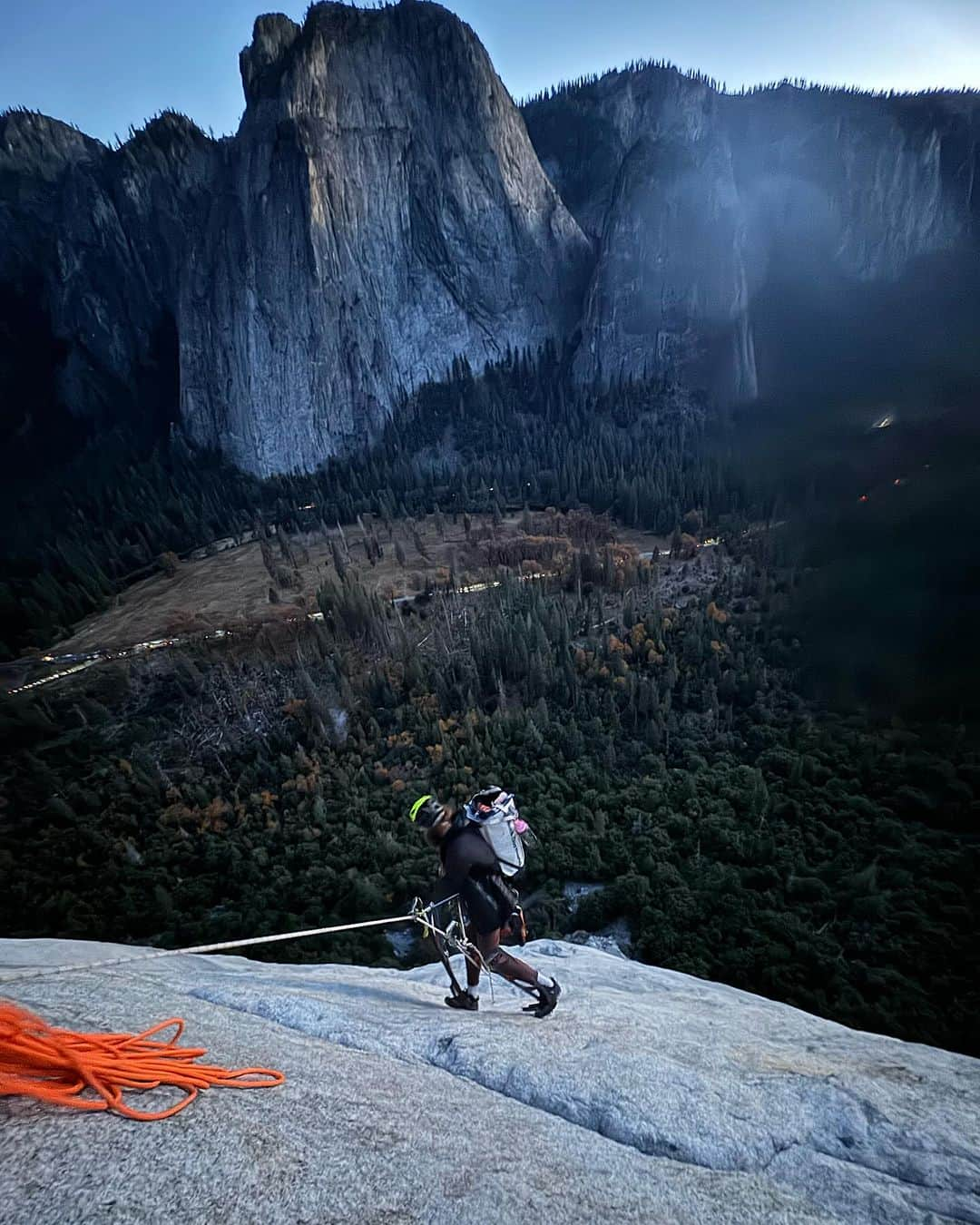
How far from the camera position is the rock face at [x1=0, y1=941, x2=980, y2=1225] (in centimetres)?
245

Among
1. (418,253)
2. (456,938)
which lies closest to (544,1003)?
(456,938)

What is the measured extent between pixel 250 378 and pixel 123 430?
21935 mm

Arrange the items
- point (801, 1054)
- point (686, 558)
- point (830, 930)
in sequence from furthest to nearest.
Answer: point (686, 558), point (830, 930), point (801, 1054)

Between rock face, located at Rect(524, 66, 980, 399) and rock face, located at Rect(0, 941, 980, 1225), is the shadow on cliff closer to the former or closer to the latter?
rock face, located at Rect(524, 66, 980, 399)

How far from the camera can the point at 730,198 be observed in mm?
A: 52750

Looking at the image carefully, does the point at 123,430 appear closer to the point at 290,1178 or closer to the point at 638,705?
the point at 638,705

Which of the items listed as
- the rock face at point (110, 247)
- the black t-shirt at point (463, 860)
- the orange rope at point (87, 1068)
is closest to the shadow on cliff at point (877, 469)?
the black t-shirt at point (463, 860)

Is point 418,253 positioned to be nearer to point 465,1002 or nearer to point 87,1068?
point 465,1002

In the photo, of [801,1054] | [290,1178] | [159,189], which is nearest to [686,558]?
[801,1054]

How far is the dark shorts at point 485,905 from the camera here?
5191 mm

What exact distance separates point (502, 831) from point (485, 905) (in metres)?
0.66

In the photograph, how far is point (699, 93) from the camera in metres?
74.2

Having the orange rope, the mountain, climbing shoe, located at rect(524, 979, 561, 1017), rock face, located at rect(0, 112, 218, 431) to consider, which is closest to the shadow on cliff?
the mountain

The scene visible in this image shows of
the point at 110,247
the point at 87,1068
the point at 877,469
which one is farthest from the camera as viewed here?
the point at 110,247
